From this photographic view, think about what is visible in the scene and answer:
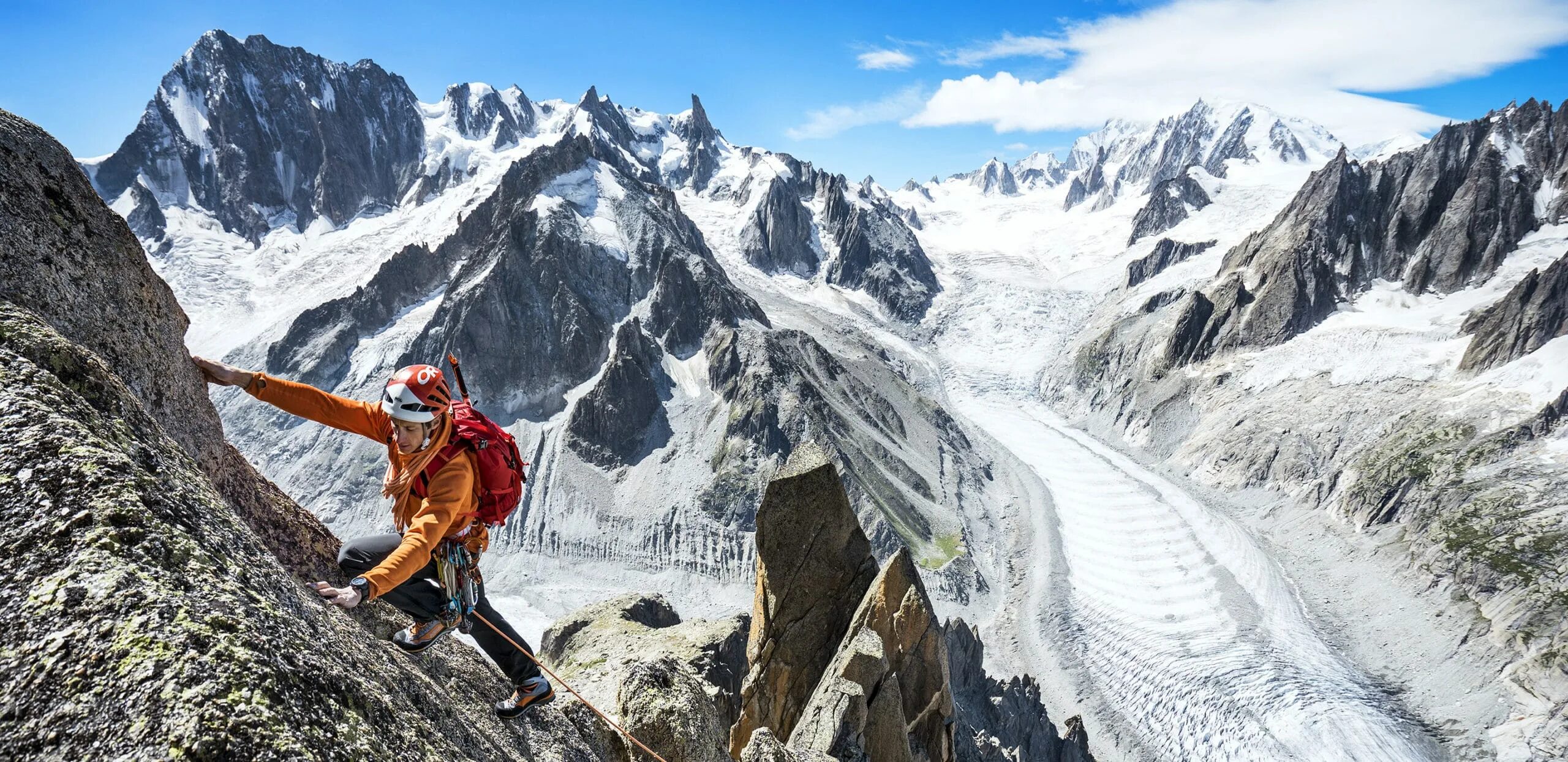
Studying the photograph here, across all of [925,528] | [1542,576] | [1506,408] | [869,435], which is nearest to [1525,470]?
[1506,408]

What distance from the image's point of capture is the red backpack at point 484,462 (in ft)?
25.9

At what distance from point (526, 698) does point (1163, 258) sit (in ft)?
688

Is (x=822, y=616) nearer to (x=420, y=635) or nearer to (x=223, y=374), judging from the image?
(x=420, y=635)

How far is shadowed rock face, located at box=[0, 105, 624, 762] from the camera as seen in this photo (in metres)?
3.59

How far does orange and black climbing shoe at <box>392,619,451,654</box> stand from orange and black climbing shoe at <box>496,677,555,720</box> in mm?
1353

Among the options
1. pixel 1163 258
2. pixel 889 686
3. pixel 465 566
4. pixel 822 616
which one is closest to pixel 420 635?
pixel 465 566

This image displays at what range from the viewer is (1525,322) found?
8994 cm

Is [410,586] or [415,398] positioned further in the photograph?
[410,586]

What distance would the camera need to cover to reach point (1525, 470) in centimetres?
7462

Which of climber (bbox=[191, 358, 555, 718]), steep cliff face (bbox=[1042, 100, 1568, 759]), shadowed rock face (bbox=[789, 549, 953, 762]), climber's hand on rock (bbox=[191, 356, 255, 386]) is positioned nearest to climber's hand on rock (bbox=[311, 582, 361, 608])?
climber (bbox=[191, 358, 555, 718])

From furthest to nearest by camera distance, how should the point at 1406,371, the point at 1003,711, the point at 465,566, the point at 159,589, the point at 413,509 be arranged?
1. the point at 1406,371
2. the point at 1003,711
3. the point at 465,566
4. the point at 413,509
5. the point at 159,589

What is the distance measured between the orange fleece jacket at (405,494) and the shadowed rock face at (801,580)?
44.1ft

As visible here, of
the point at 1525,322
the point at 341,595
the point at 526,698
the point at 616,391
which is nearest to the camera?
the point at 341,595

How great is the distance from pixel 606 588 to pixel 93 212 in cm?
8205
